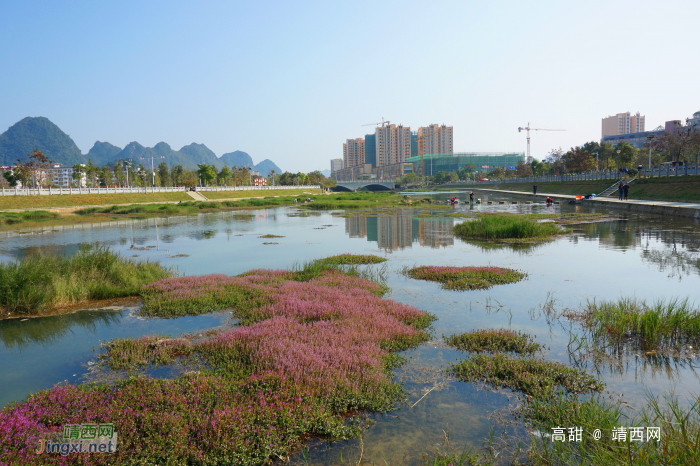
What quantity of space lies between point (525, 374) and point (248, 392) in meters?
4.49

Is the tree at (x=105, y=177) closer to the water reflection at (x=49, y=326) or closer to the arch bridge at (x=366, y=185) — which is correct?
the arch bridge at (x=366, y=185)

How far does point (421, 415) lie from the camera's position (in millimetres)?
5832

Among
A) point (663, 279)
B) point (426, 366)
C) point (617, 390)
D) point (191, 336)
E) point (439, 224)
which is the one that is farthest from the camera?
point (439, 224)

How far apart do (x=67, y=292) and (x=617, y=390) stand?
13842mm

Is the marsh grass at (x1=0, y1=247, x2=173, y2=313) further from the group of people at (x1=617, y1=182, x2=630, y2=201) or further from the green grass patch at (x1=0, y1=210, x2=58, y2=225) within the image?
the group of people at (x1=617, y1=182, x2=630, y2=201)

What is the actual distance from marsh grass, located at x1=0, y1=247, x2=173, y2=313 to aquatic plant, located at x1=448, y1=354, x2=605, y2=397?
35.6ft

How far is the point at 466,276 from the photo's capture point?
14469 millimetres

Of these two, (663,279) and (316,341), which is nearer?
(316,341)

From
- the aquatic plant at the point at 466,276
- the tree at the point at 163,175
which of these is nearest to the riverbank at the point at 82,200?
the tree at the point at 163,175

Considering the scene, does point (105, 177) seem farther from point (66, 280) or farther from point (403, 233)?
point (66, 280)

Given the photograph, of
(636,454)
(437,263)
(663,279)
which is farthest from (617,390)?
(437,263)

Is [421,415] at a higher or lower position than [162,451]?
lower

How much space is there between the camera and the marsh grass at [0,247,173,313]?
10992mm

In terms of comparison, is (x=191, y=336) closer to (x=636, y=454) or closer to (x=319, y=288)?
(x=319, y=288)
